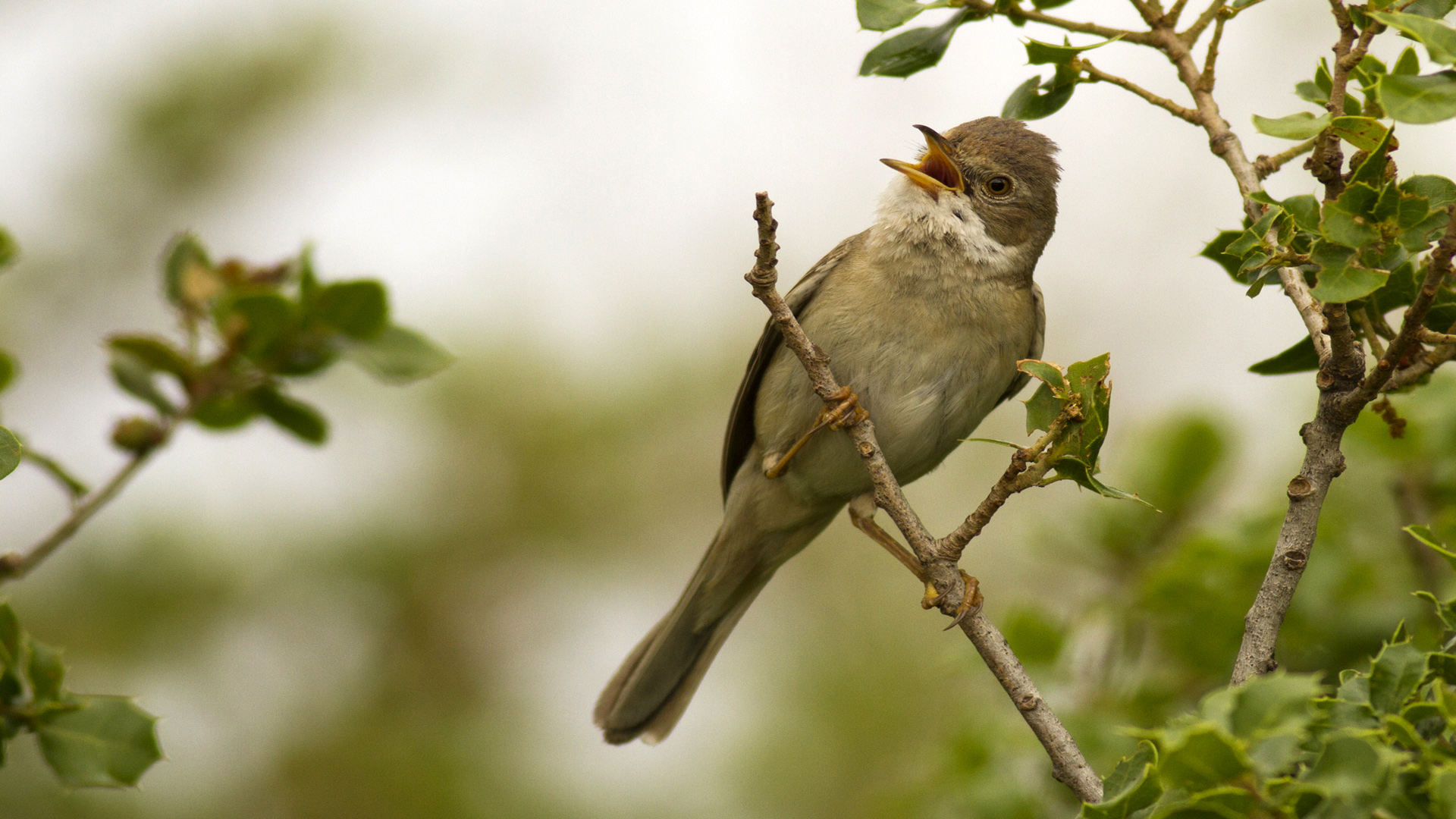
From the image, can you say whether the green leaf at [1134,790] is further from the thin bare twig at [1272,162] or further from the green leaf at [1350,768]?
the thin bare twig at [1272,162]

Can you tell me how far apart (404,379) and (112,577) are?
3.29 m

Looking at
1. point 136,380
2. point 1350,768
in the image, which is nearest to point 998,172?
point 136,380

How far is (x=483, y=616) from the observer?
5.79 meters

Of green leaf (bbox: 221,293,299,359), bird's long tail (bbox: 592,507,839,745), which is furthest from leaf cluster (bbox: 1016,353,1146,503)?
bird's long tail (bbox: 592,507,839,745)

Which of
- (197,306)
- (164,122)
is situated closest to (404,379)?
(197,306)

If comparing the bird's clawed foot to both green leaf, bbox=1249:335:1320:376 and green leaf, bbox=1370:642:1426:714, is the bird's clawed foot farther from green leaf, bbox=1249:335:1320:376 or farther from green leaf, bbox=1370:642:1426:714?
green leaf, bbox=1370:642:1426:714

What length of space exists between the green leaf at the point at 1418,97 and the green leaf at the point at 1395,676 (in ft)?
2.75

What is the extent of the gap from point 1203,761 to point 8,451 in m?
1.91

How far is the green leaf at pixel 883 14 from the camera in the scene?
103 inches

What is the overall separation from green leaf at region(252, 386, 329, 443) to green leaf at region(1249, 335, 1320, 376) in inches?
84.4

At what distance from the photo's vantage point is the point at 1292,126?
2.19m

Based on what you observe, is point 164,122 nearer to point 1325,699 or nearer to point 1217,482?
point 1217,482

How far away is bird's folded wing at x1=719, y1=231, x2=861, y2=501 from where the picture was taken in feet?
15.4

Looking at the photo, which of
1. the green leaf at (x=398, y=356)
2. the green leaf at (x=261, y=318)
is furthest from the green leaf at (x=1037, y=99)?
the green leaf at (x=261, y=318)
